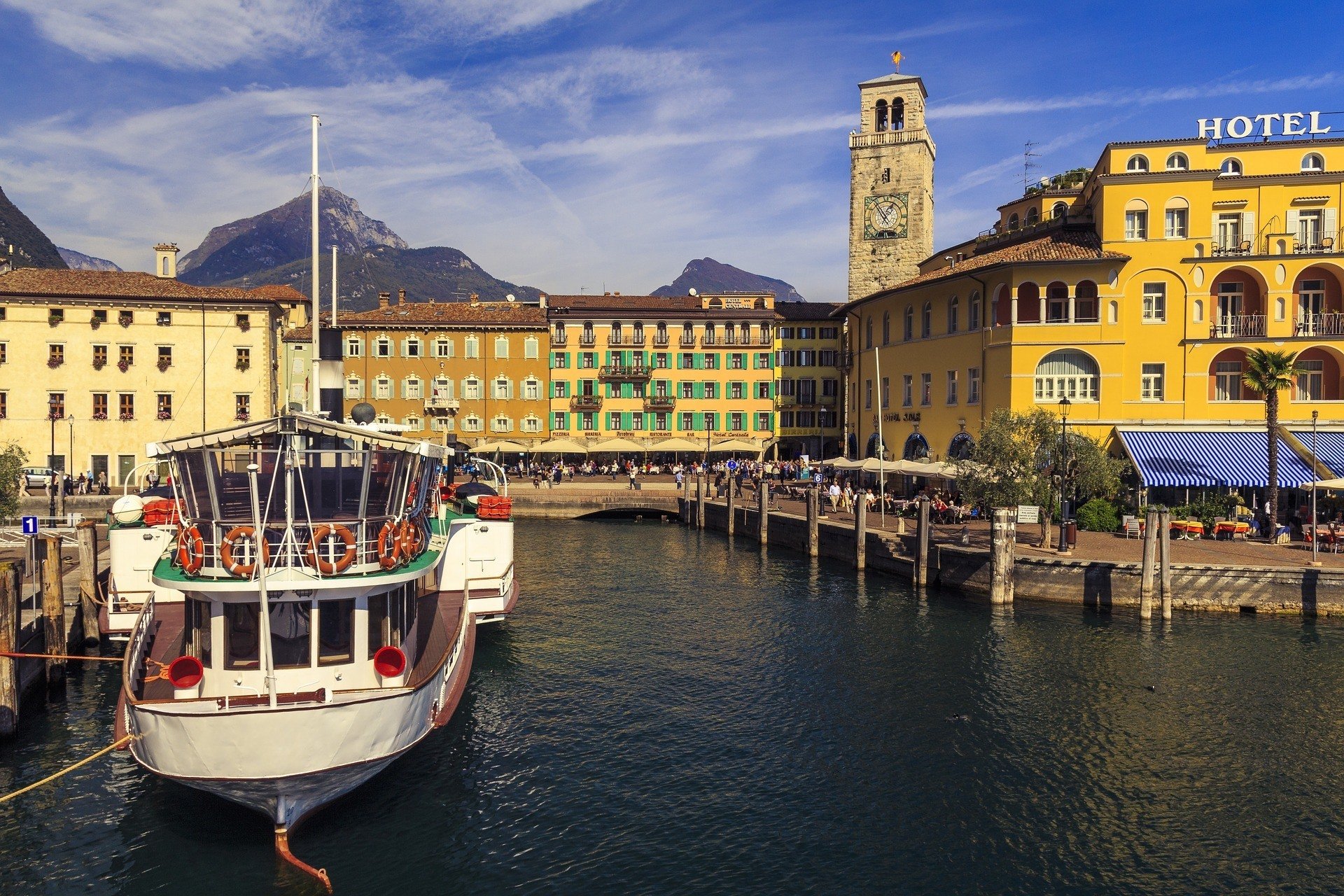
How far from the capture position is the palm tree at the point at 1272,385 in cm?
3562

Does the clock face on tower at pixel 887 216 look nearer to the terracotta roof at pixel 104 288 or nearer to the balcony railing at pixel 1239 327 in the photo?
the balcony railing at pixel 1239 327

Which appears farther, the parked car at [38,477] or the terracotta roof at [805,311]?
the terracotta roof at [805,311]

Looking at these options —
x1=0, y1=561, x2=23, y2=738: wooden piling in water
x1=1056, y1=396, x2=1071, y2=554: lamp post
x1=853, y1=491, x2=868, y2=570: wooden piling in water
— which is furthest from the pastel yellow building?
x1=1056, y1=396, x2=1071, y2=554: lamp post

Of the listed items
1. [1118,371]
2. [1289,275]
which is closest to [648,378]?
[1118,371]

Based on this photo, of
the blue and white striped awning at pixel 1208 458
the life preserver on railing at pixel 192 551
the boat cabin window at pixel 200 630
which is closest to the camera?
the life preserver on railing at pixel 192 551

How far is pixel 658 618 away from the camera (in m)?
31.6

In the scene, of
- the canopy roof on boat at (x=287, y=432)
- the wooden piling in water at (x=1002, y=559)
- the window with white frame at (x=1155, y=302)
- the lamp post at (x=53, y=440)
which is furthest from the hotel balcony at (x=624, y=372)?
the canopy roof on boat at (x=287, y=432)

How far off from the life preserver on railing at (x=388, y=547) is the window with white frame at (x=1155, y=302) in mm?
40795

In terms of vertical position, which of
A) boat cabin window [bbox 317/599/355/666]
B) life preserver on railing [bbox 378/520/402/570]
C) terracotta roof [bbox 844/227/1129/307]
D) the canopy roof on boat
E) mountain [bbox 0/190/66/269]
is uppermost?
mountain [bbox 0/190/66/269]

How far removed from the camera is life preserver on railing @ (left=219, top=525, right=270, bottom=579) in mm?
15031

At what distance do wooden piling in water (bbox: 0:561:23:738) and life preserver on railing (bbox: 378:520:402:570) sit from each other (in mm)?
10057

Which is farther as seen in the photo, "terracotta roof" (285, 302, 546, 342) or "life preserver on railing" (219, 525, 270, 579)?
"terracotta roof" (285, 302, 546, 342)

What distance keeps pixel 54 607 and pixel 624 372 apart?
55014 millimetres

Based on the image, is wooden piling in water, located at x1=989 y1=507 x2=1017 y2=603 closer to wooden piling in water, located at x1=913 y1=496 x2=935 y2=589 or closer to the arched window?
wooden piling in water, located at x1=913 y1=496 x2=935 y2=589
